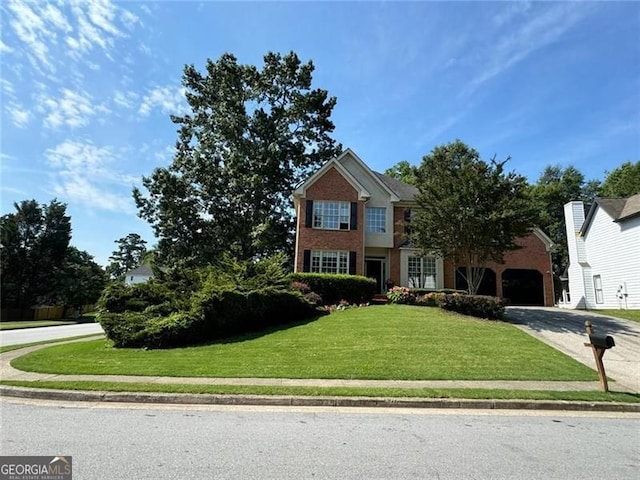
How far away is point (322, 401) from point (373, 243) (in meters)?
18.5

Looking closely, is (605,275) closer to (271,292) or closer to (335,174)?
(335,174)

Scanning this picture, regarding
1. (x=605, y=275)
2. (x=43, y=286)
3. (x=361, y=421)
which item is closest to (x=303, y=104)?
(x=605, y=275)

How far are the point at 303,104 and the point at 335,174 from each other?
1169 centimetres

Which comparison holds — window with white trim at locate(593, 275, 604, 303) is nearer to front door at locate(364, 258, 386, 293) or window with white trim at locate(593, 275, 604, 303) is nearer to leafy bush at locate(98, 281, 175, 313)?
front door at locate(364, 258, 386, 293)

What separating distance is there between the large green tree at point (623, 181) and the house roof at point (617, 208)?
1974cm

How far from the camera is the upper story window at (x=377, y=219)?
25.3m

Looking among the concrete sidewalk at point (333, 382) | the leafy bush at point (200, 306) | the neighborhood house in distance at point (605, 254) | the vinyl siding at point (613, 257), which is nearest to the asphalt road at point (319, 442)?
the concrete sidewalk at point (333, 382)

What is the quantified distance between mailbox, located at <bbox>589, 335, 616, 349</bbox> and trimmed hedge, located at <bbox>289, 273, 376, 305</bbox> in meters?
13.0

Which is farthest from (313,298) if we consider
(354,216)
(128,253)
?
(128,253)

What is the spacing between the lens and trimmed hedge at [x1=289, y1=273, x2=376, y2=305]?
2023 cm

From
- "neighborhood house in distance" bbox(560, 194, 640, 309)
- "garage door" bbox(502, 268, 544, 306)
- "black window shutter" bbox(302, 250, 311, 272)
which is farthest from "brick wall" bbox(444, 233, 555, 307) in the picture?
"black window shutter" bbox(302, 250, 311, 272)

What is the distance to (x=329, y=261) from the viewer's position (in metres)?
23.6

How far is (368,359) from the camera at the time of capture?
33.2ft

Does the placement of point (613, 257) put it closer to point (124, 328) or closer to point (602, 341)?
point (602, 341)
